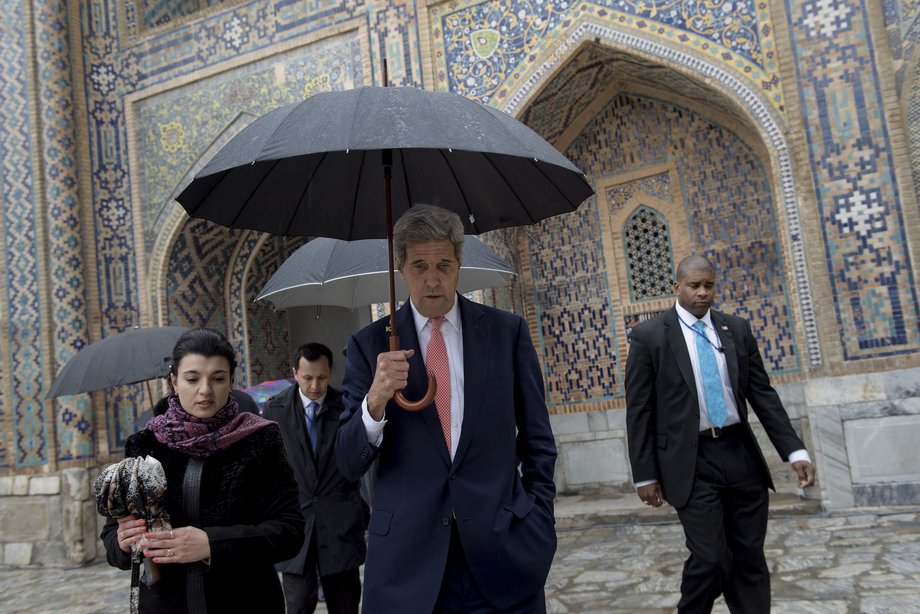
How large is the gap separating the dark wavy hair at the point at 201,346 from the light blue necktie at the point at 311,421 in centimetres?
148

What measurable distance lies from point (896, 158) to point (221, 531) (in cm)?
588

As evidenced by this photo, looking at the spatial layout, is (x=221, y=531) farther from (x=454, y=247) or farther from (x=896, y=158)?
(x=896, y=158)

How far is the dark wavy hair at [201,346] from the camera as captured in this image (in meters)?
2.09

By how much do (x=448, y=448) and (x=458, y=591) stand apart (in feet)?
1.11

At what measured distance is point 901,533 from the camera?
207 inches

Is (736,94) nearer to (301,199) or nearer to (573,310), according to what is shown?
(573,310)

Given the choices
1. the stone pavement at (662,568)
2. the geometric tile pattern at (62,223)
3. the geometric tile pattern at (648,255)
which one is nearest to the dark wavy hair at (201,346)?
the stone pavement at (662,568)

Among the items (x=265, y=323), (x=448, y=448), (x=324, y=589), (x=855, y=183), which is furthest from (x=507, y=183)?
(x=265, y=323)

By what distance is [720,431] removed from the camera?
314cm

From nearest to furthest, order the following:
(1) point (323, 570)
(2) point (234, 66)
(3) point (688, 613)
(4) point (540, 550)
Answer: (4) point (540, 550) → (3) point (688, 613) → (1) point (323, 570) → (2) point (234, 66)

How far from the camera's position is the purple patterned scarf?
1992 mm

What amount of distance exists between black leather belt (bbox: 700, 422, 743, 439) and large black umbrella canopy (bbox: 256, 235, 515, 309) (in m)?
1.37

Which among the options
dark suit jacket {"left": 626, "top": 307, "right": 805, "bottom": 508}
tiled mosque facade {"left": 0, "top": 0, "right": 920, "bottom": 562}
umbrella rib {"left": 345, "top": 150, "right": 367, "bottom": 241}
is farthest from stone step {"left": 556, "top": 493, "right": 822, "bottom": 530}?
umbrella rib {"left": 345, "top": 150, "right": 367, "bottom": 241}

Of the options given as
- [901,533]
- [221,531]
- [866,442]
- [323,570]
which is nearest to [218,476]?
[221,531]
